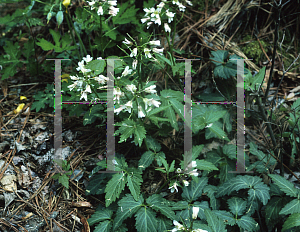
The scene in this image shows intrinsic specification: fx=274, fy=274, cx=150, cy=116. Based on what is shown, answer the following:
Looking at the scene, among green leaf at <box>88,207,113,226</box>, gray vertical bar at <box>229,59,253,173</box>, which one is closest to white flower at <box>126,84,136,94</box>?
green leaf at <box>88,207,113,226</box>

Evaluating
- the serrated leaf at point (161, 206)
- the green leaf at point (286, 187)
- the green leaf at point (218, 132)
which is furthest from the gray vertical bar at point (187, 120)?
the green leaf at point (286, 187)

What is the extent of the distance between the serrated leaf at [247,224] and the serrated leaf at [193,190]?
0.35 m

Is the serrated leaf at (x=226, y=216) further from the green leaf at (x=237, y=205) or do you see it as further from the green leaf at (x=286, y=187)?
the green leaf at (x=286, y=187)

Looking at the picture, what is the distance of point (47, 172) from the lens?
2.43m

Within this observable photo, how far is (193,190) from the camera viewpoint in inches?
85.4

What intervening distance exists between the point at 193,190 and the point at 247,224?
1.48 ft

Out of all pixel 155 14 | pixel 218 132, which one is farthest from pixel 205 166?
pixel 155 14

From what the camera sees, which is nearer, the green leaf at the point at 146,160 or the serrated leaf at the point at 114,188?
the serrated leaf at the point at 114,188

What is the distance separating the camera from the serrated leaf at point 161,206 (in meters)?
1.94

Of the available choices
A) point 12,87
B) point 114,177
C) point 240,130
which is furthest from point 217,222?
point 12,87

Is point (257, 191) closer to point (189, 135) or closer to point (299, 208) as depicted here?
point (299, 208)

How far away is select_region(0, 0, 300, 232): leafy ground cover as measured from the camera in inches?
79.1

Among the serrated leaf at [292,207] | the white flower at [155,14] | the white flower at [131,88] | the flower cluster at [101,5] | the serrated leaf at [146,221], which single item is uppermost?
the flower cluster at [101,5]

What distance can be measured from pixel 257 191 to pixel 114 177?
1089mm
